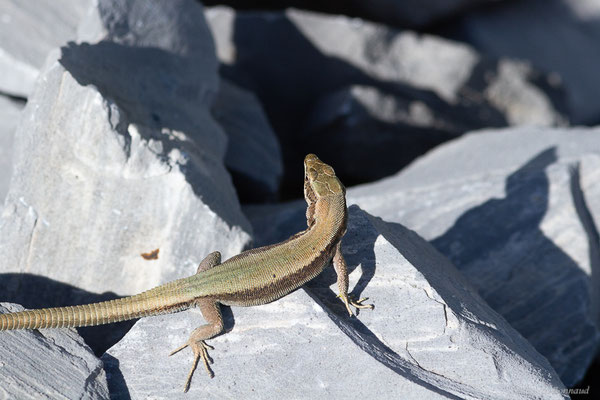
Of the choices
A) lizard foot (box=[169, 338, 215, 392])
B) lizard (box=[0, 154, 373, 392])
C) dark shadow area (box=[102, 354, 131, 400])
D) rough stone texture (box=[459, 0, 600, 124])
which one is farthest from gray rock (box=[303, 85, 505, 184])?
dark shadow area (box=[102, 354, 131, 400])

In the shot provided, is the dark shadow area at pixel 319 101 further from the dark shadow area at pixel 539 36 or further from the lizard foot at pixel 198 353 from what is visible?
the lizard foot at pixel 198 353

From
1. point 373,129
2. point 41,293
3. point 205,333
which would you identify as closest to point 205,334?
point 205,333

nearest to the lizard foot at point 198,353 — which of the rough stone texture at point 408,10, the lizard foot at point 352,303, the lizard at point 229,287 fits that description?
the lizard at point 229,287

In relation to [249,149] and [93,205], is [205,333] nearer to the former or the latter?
[93,205]

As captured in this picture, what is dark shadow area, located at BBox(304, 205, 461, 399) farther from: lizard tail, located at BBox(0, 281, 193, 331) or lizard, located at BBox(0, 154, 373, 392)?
lizard tail, located at BBox(0, 281, 193, 331)

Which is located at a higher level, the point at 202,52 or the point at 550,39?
the point at 202,52
